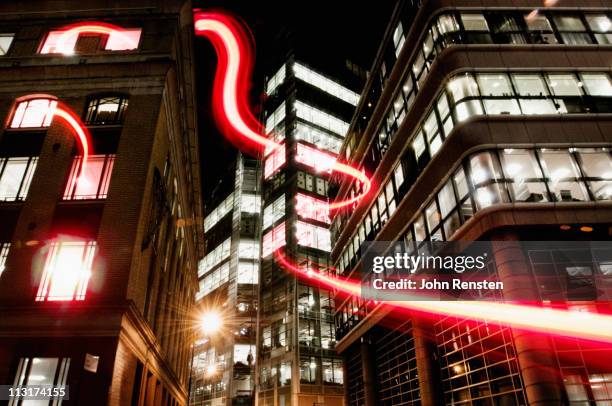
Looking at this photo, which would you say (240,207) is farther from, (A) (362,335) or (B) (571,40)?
(B) (571,40)

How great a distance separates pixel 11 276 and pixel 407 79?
20198 mm

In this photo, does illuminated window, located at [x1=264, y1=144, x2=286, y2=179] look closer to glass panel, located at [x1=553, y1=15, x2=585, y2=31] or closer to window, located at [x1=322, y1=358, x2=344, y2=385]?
window, located at [x1=322, y1=358, x2=344, y2=385]

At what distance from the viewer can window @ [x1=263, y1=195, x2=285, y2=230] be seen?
5603 cm

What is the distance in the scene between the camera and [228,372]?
59.2 meters

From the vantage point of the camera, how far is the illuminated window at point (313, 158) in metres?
56.1

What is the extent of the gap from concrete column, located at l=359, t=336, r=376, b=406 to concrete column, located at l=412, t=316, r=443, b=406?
6.90 meters

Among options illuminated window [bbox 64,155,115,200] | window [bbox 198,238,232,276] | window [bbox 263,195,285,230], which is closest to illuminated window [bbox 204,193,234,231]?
window [bbox 198,238,232,276]

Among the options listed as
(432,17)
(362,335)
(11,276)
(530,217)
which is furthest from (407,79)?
(11,276)

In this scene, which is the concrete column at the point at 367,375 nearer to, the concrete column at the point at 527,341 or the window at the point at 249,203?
the concrete column at the point at 527,341

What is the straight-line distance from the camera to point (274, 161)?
201 feet

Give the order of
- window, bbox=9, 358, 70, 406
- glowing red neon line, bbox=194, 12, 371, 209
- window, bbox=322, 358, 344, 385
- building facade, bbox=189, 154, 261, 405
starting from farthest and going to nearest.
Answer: building facade, bbox=189, 154, 261, 405
window, bbox=322, 358, 344, 385
glowing red neon line, bbox=194, 12, 371, 209
window, bbox=9, 358, 70, 406

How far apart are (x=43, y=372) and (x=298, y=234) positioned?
38.5 metres

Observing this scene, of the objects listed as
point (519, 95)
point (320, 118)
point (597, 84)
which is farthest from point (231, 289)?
point (597, 84)

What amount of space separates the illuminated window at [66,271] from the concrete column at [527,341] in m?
15.3
